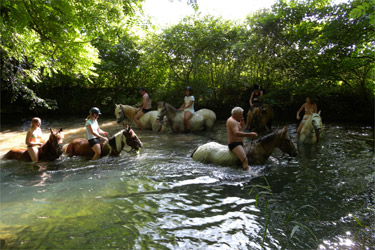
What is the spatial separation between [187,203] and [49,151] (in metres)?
4.89

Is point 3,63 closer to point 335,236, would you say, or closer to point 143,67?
point 143,67

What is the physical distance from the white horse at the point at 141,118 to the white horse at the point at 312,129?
6.58m

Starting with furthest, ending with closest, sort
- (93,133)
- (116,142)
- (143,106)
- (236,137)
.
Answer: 1. (143,106)
2. (116,142)
3. (93,133)
4. (236,137)

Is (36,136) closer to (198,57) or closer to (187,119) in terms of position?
(187,119)

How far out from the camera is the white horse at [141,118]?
1168 cm

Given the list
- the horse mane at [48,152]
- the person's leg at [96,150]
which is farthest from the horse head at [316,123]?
the horse mane at [48,152]

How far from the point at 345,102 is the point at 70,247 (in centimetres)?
1512

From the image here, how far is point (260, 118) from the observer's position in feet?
35.6

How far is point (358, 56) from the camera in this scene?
35.0ft

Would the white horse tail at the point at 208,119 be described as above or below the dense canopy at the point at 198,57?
below

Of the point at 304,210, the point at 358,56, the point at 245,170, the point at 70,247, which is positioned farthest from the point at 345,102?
the point at 70,247

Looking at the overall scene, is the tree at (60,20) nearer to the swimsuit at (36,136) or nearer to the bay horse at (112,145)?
the swimsuit at (36,136)

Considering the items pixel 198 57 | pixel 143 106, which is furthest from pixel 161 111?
pixel 198 57

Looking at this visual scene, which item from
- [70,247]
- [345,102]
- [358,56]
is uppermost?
[358,56]
